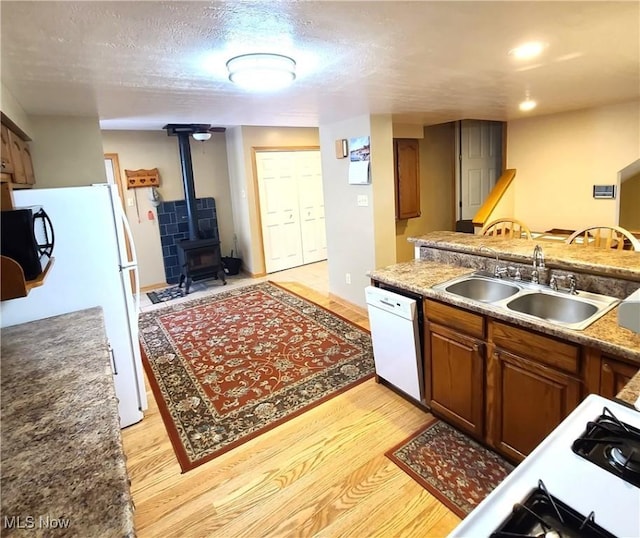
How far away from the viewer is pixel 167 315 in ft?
15.1

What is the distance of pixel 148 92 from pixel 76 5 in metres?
1.23

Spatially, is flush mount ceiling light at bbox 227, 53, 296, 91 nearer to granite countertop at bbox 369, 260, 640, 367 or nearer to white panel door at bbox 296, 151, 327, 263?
granite countertop at bbox 369, 260, 640, 367

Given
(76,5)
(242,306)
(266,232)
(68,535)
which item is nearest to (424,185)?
(266,232)

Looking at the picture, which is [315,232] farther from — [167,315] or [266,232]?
[167,315]

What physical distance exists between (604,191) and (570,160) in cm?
54

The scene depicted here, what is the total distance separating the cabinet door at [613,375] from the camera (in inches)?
57.2

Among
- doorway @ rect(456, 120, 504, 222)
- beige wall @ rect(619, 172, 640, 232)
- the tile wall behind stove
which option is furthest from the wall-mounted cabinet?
beige wall @ rect(619, 172, 640, 232)

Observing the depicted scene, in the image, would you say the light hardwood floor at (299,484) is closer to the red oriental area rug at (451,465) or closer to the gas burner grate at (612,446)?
the red oriental area rug at (451,465)

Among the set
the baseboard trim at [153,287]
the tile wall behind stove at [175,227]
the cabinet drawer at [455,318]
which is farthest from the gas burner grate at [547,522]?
the baseboard trim at [153,287]

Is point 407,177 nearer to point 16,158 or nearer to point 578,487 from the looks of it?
point 16,158

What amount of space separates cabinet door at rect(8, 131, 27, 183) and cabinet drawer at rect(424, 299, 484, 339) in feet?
7.78

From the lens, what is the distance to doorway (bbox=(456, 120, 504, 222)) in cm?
528

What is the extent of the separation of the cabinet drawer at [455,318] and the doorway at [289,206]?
14.0 feet

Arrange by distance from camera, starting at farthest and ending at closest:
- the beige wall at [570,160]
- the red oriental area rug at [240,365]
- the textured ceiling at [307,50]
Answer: the beige wall at [570,160] < the red oriental area rug at [240,365] < the textured ceiling at [307,50]
